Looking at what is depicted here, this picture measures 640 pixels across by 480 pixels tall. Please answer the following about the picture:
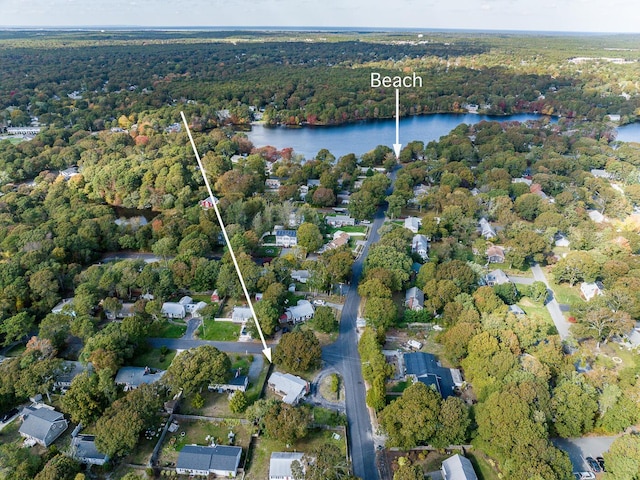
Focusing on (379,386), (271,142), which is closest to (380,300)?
(379,386)

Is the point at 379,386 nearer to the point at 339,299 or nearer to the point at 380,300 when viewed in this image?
the point at 380,300

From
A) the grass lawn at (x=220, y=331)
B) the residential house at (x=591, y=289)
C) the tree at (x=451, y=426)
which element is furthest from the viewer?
the residential house at (x=591, y=289)

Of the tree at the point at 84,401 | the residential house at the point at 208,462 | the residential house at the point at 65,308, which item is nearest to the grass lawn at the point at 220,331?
the tree at the point at 84,401

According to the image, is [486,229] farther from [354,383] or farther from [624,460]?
[624,460]

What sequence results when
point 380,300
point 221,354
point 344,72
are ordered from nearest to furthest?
point 221,354, point 380,300, point 344,72

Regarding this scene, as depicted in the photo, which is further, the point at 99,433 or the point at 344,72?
the point at 344,72

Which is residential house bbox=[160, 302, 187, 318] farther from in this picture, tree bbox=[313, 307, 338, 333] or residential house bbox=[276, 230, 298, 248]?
residential house bbox=[276, 230, 298, 248]

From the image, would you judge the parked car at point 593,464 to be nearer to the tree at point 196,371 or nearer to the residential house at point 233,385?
the residential house at point 233,385
